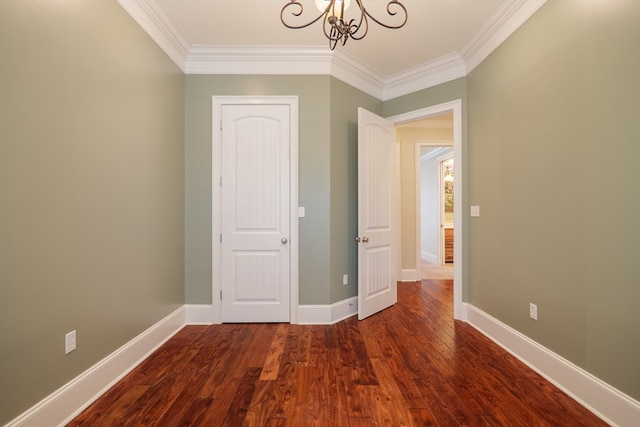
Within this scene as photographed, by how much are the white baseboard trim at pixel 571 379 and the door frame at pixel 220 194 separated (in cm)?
189

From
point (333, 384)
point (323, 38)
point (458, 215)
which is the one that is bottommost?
point (333, 384)

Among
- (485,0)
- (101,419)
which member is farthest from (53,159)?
(485,0)

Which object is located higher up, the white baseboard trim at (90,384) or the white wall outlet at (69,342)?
the white wall outlet at (69,342)

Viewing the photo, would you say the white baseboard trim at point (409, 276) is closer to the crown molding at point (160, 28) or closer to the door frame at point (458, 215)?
the door frame at point (458, 215)

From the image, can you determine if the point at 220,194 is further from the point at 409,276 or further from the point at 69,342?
the point at 409,276

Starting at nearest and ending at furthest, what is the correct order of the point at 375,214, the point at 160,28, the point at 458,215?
the point at 160,28 → the point at 458,215 → the point at 375,214

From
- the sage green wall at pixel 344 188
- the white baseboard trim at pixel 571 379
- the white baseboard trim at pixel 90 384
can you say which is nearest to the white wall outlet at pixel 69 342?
the white baseboard trim at pixel 90 384

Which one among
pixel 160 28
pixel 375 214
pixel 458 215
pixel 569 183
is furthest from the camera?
pixel 375 214

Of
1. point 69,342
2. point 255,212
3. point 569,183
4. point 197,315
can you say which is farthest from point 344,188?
point 69,342

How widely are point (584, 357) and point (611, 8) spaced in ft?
6.55

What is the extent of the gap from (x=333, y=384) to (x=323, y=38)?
116 inches

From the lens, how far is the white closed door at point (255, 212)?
2.99 m

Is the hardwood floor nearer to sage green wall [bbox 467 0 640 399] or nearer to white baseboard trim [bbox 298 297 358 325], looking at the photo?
white baseboard trim [bbox 298 297 358 325]

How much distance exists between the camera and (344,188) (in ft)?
10.4
